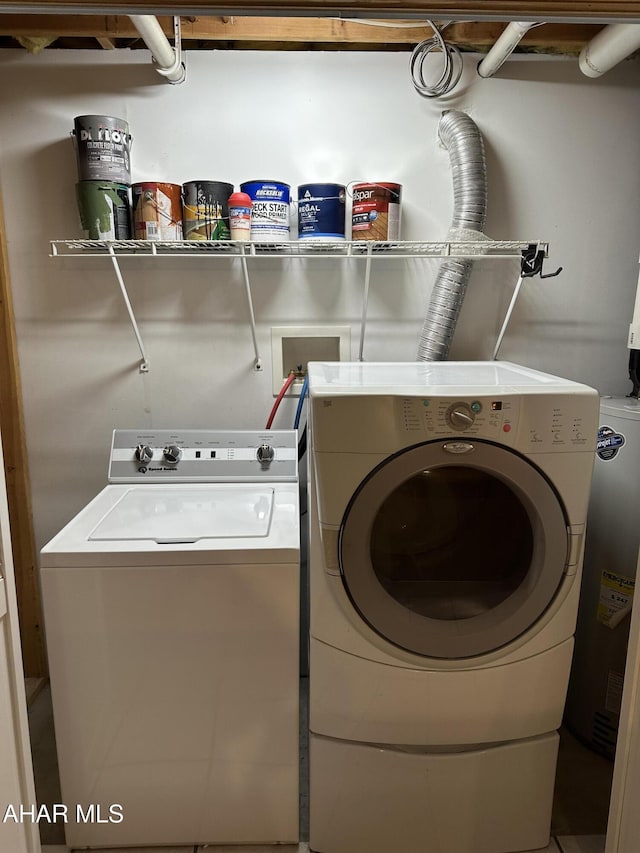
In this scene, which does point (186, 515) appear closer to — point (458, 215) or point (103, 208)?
point (103, 208)

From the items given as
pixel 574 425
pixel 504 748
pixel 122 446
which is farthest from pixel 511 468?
pixel 122 446

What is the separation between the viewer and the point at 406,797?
1396 mm

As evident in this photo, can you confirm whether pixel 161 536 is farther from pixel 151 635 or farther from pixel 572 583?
pixel 572 583

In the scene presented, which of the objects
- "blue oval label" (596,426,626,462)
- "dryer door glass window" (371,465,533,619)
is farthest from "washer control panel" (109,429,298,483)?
"blue oval label" (596,426,626,462)

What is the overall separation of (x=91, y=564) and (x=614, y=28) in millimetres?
2011

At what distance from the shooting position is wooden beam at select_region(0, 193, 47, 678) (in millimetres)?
1876

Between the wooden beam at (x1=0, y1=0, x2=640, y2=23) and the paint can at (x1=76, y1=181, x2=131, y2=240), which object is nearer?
the wooden beam at (x1=0, y1=0, x2=640, y2=23)

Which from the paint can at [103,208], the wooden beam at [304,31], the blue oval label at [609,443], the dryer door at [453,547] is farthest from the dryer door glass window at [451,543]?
the wooden beam at [304,31]

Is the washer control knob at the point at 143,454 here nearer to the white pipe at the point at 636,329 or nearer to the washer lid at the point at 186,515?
the washer lid at the point at 186,515

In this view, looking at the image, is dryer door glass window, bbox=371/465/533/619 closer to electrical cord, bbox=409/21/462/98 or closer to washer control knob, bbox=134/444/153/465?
washer control knob, bbox=134/444/153/465

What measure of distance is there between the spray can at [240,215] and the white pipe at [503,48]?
33.9 inches

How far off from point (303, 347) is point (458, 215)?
67cm

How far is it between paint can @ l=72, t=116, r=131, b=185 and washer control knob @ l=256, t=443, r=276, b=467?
3.03ft

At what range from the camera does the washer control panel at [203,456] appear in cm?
177
